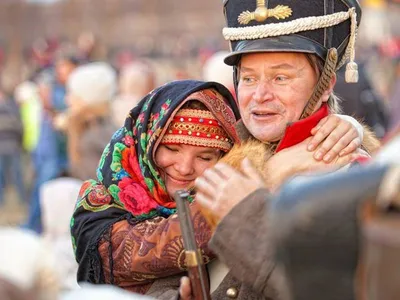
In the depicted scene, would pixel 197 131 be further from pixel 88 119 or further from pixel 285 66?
pixel 88 119

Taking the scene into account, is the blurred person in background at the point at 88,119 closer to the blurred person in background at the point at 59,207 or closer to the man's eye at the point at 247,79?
the blurred person in background at the point at 59,207

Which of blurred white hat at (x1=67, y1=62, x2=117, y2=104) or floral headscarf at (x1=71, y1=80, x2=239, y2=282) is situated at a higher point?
floral headscarf at (x1=71, y1=80, x2=239, y2=282)

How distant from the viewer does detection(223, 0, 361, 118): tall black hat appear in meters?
3.85

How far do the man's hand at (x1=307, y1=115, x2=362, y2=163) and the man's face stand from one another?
130mm

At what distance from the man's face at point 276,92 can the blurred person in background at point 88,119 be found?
452 cm

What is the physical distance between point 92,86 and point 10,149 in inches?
261

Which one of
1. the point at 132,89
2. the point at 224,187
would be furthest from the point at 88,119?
the point at 224,187

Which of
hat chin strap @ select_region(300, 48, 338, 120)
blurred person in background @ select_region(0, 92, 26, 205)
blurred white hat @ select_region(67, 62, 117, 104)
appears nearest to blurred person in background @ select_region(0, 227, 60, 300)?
hat chin strap @ select_region(300, 48, 338, 120)

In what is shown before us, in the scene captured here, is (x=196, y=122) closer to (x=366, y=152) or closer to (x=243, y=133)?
(x=243, y=133)

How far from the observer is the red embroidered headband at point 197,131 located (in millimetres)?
4188

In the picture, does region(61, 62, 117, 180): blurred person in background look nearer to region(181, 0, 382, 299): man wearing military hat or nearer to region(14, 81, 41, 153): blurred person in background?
region(181, 0, 382, 299): man wearing military hat

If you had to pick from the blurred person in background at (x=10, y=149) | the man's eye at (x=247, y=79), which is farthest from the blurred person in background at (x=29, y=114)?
the man's eye at (x=247, y=79)

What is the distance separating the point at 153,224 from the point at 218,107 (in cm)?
52

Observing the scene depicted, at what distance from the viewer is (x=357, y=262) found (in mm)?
2320
